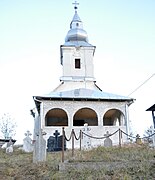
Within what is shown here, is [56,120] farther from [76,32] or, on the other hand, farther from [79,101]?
[76,32]

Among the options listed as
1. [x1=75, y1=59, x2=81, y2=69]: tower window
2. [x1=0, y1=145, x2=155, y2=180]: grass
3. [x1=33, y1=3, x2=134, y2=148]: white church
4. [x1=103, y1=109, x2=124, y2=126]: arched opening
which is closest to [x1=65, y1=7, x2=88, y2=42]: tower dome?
[x1=33, y1=3, x2=134, y2=148]: white church

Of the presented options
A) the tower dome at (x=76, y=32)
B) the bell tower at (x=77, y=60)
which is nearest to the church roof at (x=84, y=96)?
the bell tower at (x=77, y=60)

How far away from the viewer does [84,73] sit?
2733 centimetres

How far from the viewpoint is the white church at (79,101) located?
67.5 feet

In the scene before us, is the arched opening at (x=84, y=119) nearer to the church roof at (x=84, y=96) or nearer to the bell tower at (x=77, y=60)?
the church roof at (x=84, y=96)

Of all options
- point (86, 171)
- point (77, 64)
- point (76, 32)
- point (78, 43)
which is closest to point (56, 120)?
point (77, 64)

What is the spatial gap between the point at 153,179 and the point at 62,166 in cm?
270

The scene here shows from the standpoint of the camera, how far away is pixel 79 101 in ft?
68.7

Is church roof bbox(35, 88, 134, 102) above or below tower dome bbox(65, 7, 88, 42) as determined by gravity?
below

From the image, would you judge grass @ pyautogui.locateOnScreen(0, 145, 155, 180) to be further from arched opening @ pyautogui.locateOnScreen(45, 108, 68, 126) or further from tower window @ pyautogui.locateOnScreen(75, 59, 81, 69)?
tower window @ pyautogui.locateOnScreen(75, 59, 81, 69)

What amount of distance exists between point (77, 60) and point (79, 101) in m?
8.03

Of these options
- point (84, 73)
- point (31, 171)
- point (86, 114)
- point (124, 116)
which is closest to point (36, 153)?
point (31, 171)

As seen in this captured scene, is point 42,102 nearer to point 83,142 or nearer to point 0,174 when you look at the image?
point 83,142

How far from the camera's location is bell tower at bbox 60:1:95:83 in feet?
88.3
